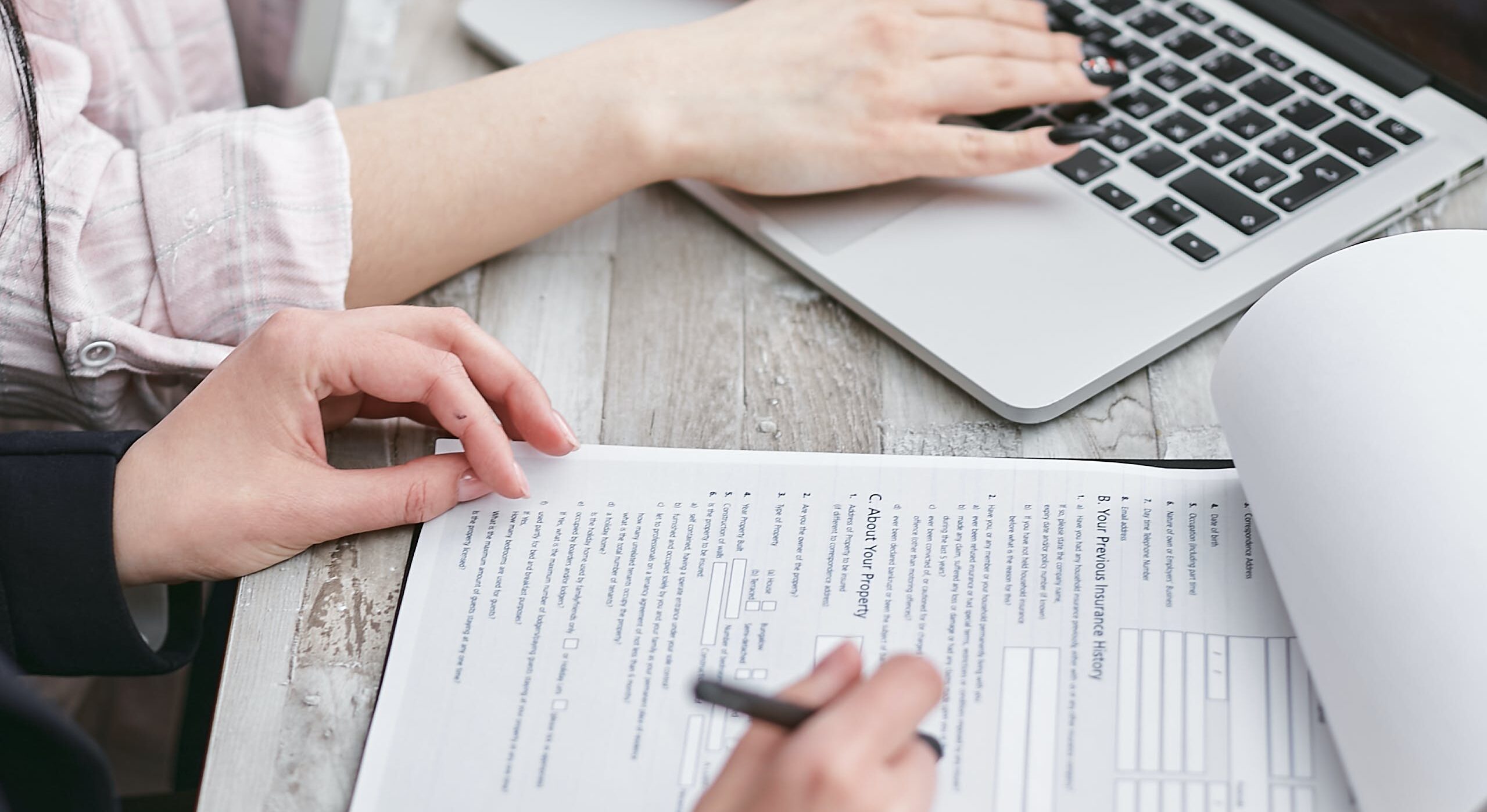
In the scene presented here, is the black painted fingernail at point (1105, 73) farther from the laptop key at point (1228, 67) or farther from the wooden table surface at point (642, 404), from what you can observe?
the wooden table surface at point (642, 404)

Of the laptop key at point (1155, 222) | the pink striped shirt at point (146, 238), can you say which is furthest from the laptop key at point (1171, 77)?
the pink striped shirt at point (146, 238)

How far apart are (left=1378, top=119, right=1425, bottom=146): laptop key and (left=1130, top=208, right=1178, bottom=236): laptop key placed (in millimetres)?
139

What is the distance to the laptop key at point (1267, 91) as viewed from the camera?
2.08 feet

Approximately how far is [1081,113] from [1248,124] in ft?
0.28

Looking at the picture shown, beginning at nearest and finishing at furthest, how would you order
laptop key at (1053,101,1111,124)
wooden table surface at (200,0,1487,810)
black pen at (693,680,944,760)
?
1. black pen at (693,680,944,760)
2. wooden table surface at (200,0,1487,810)
3. laptop key at (1053,101,1111,124)

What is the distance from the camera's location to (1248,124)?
24.5 inches

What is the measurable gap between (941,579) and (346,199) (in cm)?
34

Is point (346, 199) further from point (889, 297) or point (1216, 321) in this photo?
point (1216, 321)

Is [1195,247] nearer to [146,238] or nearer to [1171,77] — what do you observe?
[1171,77]

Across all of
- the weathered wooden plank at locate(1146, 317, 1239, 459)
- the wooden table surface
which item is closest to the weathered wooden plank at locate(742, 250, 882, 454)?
the wooden table surface

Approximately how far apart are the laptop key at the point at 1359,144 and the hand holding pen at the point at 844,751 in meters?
0.43

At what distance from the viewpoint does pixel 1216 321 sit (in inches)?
21.7

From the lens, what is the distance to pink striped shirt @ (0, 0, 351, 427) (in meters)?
0.53

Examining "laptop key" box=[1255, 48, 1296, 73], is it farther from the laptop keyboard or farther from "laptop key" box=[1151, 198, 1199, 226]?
"laptop key" box=[1151, 198, 1199, 226]
